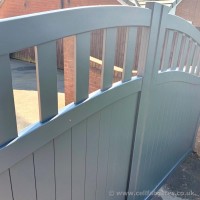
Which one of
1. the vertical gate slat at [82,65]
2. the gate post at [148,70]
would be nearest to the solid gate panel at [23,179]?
the vertical gate slat at [82,65]

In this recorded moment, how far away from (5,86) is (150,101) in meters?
1.42

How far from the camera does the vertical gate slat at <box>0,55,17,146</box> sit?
82cm

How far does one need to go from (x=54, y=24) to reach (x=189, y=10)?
1035cm

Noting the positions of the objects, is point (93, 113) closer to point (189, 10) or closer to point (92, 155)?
point (92, 155)

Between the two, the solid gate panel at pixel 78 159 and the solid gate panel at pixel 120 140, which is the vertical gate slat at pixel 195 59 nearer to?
the solid gate panel at pixel 120 140

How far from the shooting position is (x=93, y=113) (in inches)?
53.4

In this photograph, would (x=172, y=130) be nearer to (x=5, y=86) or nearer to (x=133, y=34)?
(x=133, y=34)

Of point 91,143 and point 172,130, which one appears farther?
point 172,130

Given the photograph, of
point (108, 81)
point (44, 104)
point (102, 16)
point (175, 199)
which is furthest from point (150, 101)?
point (175, 199)

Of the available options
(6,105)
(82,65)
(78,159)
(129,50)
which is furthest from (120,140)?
(6,105)

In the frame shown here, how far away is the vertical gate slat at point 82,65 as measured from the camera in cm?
111

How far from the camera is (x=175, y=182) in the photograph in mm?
3219

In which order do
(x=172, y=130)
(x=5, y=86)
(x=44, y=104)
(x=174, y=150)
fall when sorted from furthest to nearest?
(x=174, y=150) → (x=172, y=130) → (x=44, y=104) → (x=5, y=86)

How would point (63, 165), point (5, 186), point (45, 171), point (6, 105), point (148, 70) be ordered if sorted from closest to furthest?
point (6, 105) → point (5, 186) → point (45, 171) → point (63, 165) → point (148, 70)
